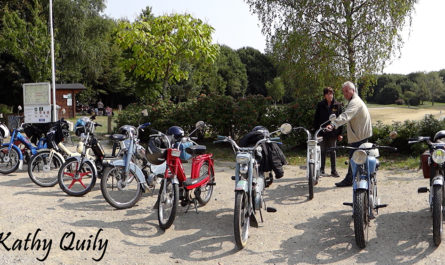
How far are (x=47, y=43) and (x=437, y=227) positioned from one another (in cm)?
2291

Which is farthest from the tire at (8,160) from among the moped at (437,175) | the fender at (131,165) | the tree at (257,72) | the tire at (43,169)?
the tree at (257,72)

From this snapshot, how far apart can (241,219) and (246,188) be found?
1.15 ft

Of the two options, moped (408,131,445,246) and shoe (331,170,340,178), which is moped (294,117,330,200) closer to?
shoe (331,170,340,178)

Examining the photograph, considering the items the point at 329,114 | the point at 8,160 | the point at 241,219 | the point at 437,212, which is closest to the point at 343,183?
the point at 329,114

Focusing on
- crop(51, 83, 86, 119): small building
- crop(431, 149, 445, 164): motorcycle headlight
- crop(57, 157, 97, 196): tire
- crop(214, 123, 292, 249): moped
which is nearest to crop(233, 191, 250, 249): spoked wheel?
crop(214, 123, 292, 249): moped

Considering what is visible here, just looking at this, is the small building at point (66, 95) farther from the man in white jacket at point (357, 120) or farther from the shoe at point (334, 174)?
the man in white jacket at point (357, 120)

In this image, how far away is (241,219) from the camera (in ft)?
15.5

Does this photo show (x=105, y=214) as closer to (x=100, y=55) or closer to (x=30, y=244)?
(x=30, y=244)

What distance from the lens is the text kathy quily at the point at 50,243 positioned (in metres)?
4.67

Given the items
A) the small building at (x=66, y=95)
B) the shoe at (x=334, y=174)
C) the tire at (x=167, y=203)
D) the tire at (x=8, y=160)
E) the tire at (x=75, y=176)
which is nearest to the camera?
the tire at (x=167, y=203)

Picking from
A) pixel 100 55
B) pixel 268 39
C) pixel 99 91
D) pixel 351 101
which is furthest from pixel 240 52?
pixel 351 101

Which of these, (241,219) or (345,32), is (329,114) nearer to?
(241,219)

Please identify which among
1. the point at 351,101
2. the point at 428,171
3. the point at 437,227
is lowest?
the point at 437,227

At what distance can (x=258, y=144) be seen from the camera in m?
5.14
